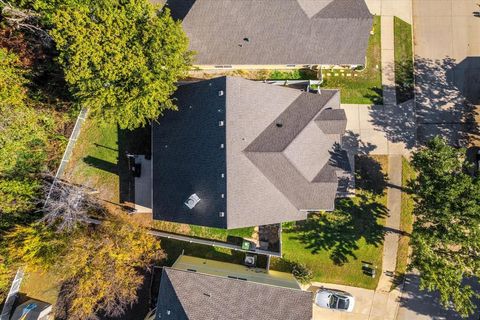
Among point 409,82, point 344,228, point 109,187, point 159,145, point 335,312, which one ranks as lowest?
point 335,312

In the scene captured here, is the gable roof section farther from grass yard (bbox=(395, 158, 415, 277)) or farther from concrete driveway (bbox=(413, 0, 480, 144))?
concrete driveway (bbox=(413, 0, 480, 144))

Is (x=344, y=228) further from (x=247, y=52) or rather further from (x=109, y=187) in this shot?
(x=109, y=187)

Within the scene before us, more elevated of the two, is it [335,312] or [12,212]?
[12,212]

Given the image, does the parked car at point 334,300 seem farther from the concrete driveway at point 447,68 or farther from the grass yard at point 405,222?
the concrete driveway at point 447,68

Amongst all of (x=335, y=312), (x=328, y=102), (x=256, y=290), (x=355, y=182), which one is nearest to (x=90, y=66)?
(x=328, y=102)

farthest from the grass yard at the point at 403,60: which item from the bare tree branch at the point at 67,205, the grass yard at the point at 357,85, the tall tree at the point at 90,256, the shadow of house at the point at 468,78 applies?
the bare tree branch at the point at 67,205

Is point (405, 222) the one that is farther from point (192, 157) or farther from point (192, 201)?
point (192, 157)
